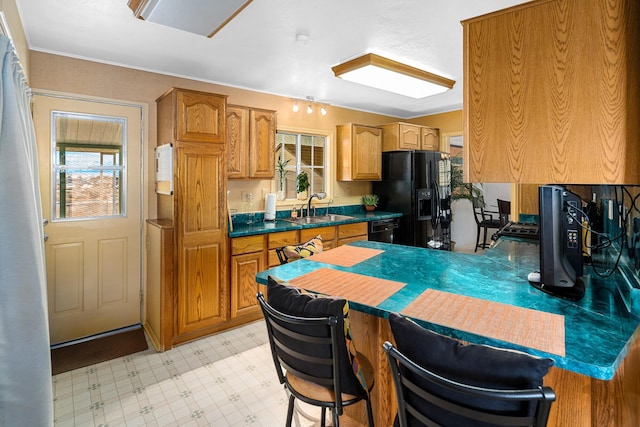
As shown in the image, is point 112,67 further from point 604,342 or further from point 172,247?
point 604,342

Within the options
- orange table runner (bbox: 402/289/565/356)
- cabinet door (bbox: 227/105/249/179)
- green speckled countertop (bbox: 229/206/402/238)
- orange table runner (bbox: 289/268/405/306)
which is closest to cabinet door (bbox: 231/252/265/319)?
green speckled countertop (bbox: 229/206/402/238)

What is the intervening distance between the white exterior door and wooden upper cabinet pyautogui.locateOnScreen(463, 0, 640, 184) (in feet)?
9.94

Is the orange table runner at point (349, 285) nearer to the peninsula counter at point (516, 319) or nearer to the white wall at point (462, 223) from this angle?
the peninsula counter at point (516, 319)

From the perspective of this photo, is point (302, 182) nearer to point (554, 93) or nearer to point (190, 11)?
point (190, 11)

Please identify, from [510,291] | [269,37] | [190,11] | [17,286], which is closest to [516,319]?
[510,291]

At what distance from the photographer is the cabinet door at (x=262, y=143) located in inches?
141

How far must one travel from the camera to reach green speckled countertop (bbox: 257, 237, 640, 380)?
992 mm

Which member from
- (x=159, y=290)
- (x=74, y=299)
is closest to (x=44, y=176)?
(x=74, y=299)

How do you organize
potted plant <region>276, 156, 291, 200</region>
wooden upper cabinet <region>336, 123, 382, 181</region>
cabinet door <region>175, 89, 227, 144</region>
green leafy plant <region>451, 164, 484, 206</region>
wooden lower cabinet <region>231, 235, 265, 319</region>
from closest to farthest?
cabinet door <region>175, 89, 227, 144</region> < wooden lower cabinet <region>231, 235, 265, 319</region> < potted plant <region>276, 156, 291, 200</region> < wooden upper cabinet <region>336, 123, 382, 181</region> < green leafy plant <region>451, 164, 484, 206</region>

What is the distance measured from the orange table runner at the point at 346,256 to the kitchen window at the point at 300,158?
6.95ft

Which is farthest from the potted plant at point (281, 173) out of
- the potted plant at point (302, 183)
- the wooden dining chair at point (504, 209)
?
the wooden dining chair at point (504, 209)

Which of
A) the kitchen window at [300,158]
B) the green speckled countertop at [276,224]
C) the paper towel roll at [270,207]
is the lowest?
the green speckled countertop at [276,224]

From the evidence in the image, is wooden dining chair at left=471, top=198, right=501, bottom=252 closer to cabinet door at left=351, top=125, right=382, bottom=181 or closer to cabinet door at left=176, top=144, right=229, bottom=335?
cabinet door at left=351, top=125, right=382, bottom=181

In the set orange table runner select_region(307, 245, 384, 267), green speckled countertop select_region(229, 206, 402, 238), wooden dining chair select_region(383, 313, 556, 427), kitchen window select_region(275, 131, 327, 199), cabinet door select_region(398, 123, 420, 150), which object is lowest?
wooden dining chair select_region(383, 313, 556, 427)
